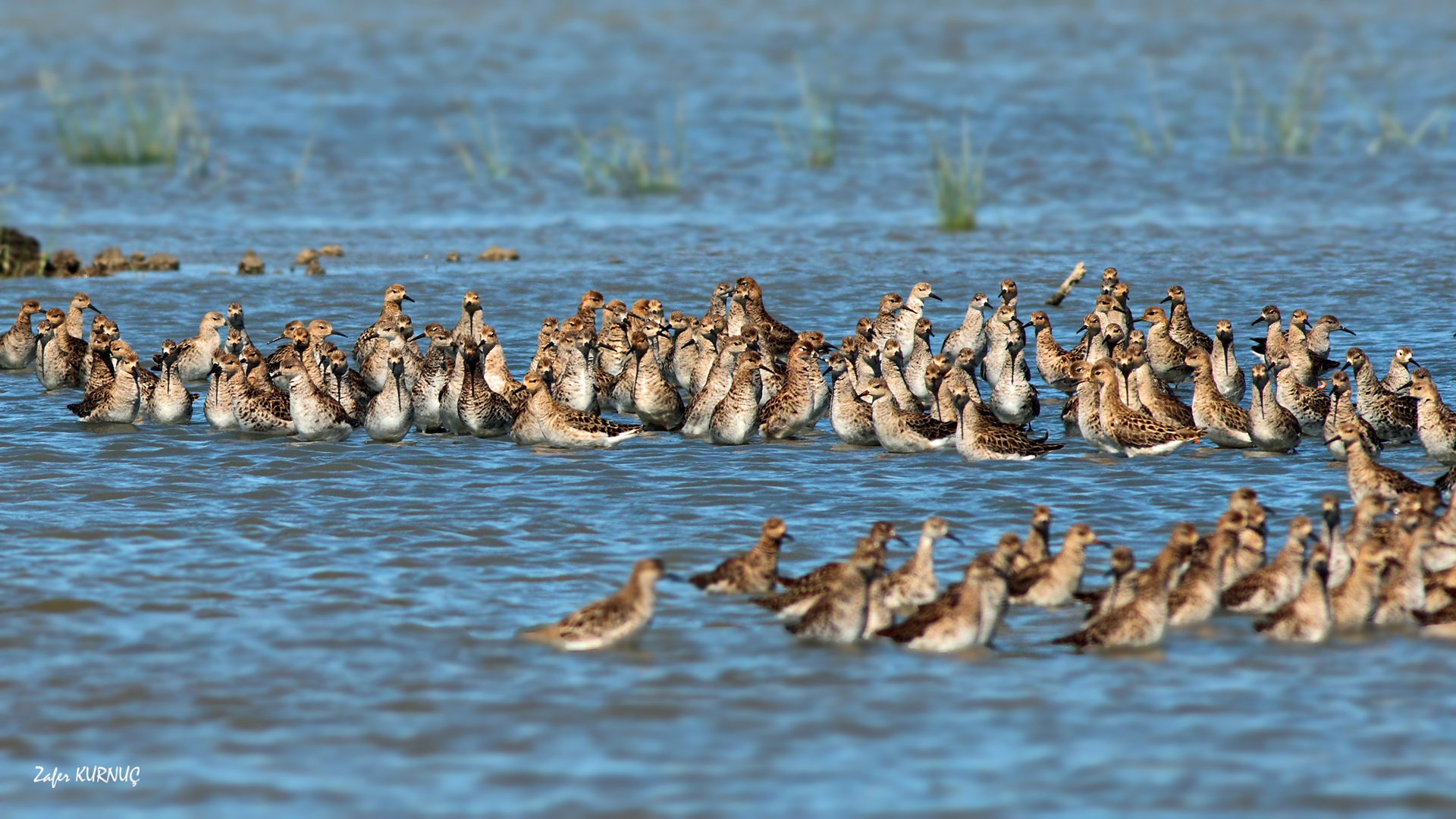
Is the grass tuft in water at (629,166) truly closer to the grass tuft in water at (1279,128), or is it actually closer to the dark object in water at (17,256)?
the dark object in water at (17,256)

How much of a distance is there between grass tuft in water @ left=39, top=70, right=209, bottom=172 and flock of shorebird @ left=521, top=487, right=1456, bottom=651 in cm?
2819

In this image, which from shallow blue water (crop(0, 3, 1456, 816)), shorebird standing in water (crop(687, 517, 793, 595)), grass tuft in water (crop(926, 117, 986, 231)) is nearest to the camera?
shallow blue water (crop(0, 3, 1456, 816))

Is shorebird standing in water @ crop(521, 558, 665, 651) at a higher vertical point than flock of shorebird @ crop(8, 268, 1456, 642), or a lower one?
lower

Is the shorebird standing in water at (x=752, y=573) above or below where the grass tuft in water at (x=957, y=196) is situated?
below

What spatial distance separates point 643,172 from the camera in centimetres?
3491

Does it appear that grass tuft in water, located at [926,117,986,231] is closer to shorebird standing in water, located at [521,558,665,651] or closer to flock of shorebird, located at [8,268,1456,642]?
flock of shorebird, located at [8,268,1456,642]

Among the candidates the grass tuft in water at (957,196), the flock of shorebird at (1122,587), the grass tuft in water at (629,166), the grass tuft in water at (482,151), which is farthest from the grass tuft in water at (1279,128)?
the flock of shorebird at (1122,587)

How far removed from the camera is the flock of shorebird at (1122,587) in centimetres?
1109

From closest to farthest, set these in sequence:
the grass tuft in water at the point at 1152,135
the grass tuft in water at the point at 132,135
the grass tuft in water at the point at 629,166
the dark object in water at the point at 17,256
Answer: the dark object in water at the point at 17,256 < the grass tuft in water at the point at 629,166 < the grass tuft in water at the point at 1152,135 < the grass tuft in water at the point at 132,135

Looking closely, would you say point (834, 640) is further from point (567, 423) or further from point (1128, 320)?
point (1128, 320)

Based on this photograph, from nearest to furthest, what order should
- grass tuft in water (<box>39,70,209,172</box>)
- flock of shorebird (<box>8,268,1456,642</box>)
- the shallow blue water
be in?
the shallow blue water
flock of shorebird (<box>8,268,1456,642</box>)
grass tuft in water (<box>39,70,209,172</box>)

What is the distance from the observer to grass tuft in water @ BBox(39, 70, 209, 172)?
1490 inches

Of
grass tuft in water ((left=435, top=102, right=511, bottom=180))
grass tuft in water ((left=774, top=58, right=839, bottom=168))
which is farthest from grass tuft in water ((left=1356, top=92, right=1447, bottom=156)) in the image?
grass tuft in water ((left=435, top=102, right=511, bottom=180))

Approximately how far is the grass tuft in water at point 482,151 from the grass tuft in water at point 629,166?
1.56 m
